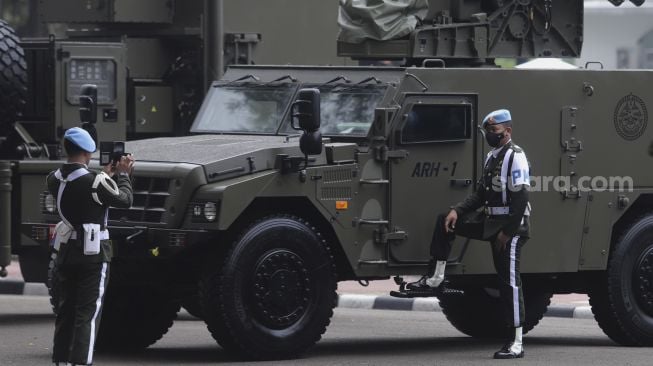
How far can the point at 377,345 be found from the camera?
14047mm

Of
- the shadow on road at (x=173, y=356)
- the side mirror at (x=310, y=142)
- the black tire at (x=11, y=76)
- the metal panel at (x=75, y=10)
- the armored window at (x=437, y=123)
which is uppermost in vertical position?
the metal panel at (x=75, y=10)

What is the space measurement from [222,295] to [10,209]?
396 centimetres

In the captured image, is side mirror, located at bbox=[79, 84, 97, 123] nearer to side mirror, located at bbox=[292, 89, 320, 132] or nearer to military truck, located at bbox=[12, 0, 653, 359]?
military truck, located at bbox=[12, 0, 653, 359]

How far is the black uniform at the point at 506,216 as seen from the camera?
12445 millimetres

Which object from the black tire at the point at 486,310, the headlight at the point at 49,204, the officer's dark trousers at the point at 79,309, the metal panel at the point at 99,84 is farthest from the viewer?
the metal panel at the point at 99,84

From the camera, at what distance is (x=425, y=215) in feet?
42.5

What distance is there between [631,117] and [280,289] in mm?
3583

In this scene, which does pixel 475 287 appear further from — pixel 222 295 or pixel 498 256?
pixel 222 295

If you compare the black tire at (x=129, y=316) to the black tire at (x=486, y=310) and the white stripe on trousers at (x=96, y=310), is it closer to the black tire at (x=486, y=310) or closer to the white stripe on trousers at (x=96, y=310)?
the white stripe on trousers at (x=96, y=310)

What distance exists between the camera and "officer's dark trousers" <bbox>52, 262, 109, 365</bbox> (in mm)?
10578

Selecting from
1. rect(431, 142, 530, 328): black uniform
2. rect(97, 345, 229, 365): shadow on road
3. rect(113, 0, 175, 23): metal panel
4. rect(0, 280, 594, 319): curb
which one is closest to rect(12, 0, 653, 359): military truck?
rect(97, 345, 229, 365): shadow on road

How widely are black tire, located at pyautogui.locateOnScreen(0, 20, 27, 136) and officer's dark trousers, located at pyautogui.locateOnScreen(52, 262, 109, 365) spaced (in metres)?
5.10

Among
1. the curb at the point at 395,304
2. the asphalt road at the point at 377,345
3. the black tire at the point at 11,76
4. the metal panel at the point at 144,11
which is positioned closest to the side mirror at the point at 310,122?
the asphalt road at the point at 377,345

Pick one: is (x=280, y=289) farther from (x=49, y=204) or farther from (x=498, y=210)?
(x=49, y=204)
